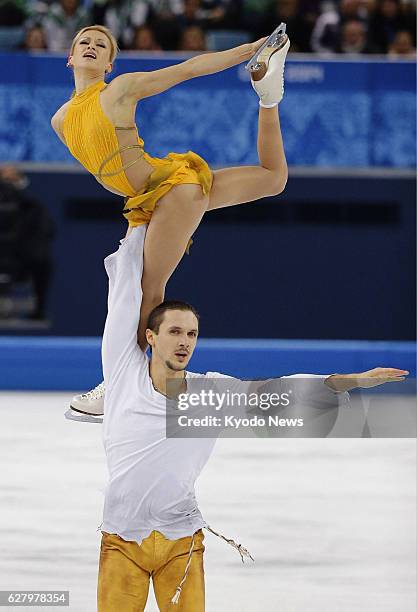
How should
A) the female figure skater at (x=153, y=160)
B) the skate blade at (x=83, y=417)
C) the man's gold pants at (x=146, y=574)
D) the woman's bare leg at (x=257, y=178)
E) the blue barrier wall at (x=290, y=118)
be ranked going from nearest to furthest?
the man's gold pants at (x=146, y=574) < the female figure skater at (x=153, y=160) < the woman's bare leg at (x=257, y=178) < the skate blade at (x=83, y=417) < the blue barrier wall at (x=290, y=118)

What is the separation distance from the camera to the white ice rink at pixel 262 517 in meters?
4.81

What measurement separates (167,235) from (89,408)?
0.73 m

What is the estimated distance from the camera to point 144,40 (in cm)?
966

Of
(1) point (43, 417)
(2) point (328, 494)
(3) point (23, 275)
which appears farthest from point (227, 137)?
(2) point (328, 494)

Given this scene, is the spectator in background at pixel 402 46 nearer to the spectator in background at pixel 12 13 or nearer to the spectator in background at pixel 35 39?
the spectator in background at pixel 35 39

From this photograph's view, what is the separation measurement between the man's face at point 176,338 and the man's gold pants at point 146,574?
0.45 meters

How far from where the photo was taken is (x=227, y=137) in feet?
31.7

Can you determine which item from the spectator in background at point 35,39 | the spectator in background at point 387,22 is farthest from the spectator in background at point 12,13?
the spectator in background at point 387,22

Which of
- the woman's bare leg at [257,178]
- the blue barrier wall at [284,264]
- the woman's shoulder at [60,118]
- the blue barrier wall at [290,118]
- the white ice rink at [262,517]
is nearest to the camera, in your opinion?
the woman's bare leg at [257,178]

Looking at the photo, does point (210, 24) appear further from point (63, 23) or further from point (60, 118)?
point (60, 118)

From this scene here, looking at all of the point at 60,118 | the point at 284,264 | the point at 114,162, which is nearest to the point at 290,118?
the point at 284,264

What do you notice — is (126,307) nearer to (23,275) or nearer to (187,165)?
(187,165)

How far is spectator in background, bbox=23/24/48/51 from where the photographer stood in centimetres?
967

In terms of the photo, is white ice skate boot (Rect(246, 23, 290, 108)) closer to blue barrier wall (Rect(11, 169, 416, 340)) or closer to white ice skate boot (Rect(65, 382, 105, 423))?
white ice skate boot (Rect(65, 382, 105, 423))
